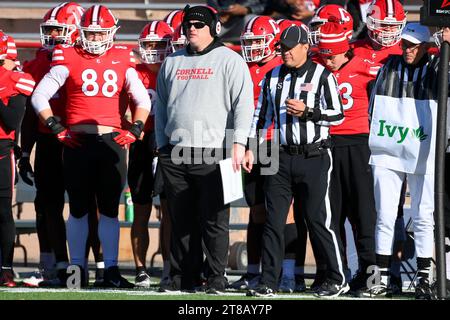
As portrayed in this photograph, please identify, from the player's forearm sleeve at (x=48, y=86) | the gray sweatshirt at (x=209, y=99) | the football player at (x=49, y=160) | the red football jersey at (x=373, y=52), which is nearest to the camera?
the gray sweatshirt at (x=209, y=99)

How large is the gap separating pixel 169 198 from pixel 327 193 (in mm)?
1101

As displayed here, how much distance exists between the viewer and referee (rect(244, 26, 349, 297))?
8.59 m

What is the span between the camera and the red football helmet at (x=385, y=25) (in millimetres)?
9773

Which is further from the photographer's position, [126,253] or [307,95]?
[126,253]

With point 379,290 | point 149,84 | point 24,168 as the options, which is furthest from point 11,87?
point 379,290

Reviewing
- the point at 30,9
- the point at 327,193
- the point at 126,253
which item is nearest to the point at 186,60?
the point at 327,193

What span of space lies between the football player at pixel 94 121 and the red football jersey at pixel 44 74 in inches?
17.3

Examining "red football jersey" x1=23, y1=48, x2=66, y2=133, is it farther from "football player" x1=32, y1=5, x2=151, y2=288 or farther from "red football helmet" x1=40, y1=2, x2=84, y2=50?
"football player" x1=32, y1=5, x2=151, y2=288

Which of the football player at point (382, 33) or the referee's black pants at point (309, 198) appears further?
the football player at point (382, 33)

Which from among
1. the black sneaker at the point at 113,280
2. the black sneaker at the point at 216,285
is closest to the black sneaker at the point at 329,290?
the black sneaker at the point at 216,285

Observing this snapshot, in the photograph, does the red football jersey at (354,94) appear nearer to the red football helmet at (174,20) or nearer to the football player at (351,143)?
the football player at (351,143)

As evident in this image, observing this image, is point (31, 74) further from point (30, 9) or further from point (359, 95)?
point (30, 9)
